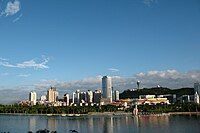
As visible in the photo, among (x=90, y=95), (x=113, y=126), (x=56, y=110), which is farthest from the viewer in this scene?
(x=90, y=95)

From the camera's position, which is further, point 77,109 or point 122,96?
point 122,96

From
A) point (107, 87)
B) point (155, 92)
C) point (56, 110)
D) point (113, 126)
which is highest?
point (107, 87)

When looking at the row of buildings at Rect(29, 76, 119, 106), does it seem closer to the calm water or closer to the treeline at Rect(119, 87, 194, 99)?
the treeline at Rect(119, 87, 194, 99)

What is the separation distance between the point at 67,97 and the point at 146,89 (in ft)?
104

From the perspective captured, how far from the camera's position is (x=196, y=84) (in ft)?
385

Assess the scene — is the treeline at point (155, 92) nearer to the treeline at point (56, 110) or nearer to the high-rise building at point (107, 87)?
the high-rise building at point (107, 87)

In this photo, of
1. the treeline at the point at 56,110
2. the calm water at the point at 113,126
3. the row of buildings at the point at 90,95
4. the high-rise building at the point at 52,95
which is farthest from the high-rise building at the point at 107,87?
the calm water at the point at 113,126

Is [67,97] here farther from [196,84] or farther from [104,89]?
[196,84]

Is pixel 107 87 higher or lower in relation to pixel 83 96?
higher

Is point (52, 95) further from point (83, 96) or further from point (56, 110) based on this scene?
point (56, 110)

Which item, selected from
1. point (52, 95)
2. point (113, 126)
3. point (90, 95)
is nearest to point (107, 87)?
point (90, 95)

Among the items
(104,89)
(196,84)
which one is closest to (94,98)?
(104,89)

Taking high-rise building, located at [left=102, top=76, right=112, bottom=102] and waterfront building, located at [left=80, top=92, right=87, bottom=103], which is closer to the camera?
high-rise building, located at [left=102, top=76, right=112, bottom=102]

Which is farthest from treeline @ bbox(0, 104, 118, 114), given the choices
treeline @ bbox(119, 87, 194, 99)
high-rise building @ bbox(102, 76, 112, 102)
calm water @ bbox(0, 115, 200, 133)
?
treeline @ bbox(119, 87, 194, 99)
